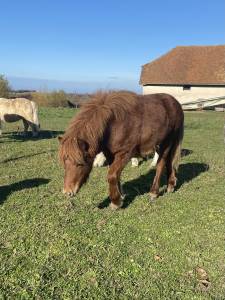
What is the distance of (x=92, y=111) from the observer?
645cm

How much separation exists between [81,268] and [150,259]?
36.4 inches

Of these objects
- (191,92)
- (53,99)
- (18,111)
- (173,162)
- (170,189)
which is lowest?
(53,99)

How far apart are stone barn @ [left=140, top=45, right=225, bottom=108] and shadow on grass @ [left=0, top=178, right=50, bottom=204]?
36209mm

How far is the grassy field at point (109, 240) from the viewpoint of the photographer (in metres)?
4.40

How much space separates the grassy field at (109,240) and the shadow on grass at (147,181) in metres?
0.02

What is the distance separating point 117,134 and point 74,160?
3.47 feet

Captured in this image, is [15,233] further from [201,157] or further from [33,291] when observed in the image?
[201,157]

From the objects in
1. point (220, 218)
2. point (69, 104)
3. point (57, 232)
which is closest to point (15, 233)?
point (57, 232)

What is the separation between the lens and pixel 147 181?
9195 mm

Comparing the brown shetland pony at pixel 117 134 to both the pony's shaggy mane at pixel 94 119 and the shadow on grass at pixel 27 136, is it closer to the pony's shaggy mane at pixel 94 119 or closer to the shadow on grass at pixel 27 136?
the pony's shaggy mane at pixel 94 119

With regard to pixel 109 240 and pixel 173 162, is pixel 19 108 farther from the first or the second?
pixel 109 240

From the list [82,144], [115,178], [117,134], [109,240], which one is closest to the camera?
[109,240]

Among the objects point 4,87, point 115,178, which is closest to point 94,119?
point 115,178

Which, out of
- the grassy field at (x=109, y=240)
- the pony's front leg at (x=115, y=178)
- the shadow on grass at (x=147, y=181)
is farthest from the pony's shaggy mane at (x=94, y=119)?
the shadow on grass at (x=147, y=181)
